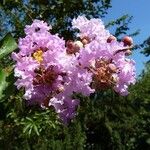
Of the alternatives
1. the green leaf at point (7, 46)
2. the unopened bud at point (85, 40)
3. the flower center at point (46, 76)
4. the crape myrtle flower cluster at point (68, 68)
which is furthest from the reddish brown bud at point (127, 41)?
the green leaf at point (7, 46)

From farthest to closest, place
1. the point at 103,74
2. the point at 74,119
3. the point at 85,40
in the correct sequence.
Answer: the point at 74,119 < the point at 85,40 < the point at 103,74

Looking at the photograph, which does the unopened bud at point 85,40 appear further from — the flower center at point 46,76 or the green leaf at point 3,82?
the green leaf at point 3,82

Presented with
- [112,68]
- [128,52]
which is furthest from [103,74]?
[128,52]

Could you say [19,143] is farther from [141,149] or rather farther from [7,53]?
[7,53]

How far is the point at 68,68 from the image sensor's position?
5.29 ft

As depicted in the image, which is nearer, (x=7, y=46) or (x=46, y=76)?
(x=46, y=76)

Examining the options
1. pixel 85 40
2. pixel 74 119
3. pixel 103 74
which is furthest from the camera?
pixel 74 119

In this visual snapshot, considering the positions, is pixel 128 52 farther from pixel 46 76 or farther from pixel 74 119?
pixel 74 119

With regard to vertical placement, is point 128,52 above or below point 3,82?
above

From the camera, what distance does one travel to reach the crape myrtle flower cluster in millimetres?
1610

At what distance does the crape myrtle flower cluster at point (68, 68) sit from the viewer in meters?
1.61

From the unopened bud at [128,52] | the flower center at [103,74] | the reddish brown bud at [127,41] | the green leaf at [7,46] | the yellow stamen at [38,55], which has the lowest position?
the flower center at [103,74]

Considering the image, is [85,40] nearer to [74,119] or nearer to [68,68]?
[68,68]

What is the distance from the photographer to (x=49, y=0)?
17.3 feet
